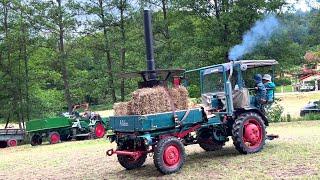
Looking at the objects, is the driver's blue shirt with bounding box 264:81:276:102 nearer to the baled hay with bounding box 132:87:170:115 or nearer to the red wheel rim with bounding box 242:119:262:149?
the red wheel rim with bounding box 242:119:262:149

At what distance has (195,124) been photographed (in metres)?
9.77

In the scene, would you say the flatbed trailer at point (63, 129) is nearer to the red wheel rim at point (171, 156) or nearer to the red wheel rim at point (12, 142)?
the red wheel rim at point (12, 142)

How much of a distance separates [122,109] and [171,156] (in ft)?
4.49

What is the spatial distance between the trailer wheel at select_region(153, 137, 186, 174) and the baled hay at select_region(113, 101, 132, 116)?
95 cm

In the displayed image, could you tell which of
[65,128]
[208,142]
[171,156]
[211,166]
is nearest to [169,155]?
[171,156]

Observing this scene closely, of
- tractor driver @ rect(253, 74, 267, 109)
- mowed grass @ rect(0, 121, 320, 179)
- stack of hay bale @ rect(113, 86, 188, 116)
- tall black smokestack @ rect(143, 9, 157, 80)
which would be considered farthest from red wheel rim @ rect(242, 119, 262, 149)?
tall black smokestack @ rect(143, 9, 157, 80)

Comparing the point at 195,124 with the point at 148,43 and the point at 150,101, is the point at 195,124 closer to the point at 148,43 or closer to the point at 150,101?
the point at 150,101

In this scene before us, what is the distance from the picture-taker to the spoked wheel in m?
20.7

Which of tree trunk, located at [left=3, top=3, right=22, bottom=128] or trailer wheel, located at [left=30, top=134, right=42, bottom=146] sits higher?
tree trunk, located at [left=3, top=3, right=22, bottom=128]

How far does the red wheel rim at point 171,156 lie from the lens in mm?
8830

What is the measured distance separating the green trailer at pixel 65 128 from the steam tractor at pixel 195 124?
10310mm

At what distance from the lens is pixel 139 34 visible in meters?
24.2

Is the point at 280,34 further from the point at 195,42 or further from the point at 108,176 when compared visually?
the point at 108,176

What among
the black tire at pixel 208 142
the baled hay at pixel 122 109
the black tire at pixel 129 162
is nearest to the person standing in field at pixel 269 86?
the black tire at pixel 208 142
